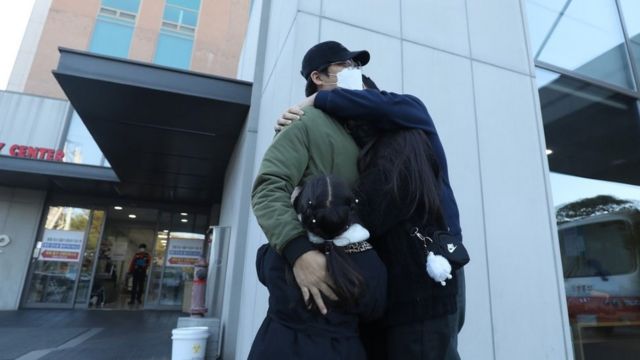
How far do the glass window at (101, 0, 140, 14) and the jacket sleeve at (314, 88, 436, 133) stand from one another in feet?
53.7

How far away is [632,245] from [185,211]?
11.4 meters

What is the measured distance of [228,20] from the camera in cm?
1552

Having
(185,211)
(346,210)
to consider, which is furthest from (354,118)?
(185,211)

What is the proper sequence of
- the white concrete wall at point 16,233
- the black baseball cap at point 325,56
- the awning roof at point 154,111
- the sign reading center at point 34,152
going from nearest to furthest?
the black baseball cap at point 325,56
the awning roof at point 154,111
the white concrete wall at point 16,233
the sign reading center at point 34,152

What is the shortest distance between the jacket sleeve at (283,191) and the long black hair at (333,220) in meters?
0.05

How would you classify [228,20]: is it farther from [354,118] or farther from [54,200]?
[354,118]

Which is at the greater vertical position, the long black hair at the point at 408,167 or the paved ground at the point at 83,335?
the long black hair at the point at 408,167

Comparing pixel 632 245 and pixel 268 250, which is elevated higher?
pixel 632 245

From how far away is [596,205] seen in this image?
184 inches

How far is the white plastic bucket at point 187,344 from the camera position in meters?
4.45

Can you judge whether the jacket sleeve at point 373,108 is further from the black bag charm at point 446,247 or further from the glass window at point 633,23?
the glass window at point 633,23

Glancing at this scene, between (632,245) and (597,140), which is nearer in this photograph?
(632,245)

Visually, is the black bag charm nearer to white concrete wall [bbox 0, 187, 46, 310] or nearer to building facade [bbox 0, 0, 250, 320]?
building facade [bbox 0, 0, 250, 320]

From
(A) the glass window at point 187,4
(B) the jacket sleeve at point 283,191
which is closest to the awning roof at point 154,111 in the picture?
(B) the jacket sleeve at point 283,191
